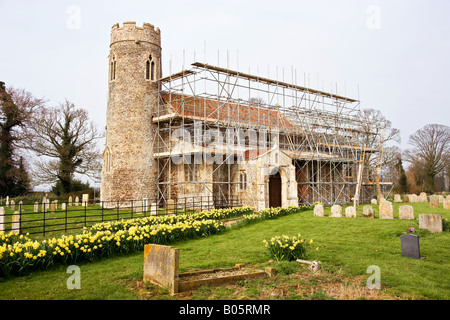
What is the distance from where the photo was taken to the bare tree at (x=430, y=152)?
140 ft

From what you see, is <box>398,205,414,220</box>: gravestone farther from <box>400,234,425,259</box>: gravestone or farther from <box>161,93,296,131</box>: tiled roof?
<box>161,93,296,131</box>: tiled roof

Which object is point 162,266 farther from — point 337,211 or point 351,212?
point 351,212

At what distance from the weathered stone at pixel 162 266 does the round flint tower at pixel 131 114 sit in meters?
17.7

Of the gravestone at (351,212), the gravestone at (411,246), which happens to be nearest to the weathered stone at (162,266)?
the gravestone at (411,246)

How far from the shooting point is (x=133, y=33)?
24.8 metres

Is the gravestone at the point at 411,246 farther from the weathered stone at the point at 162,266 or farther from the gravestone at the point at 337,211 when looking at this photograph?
the gravestone at the point at 337,211

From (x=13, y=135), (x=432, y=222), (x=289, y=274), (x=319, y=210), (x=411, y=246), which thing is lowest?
(x=289, y=274)

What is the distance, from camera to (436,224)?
1191cm

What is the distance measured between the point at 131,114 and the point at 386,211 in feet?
58.9

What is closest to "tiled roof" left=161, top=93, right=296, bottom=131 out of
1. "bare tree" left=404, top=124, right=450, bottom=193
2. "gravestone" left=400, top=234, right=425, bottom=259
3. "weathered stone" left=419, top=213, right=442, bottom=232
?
"weathered stone" left=419, top=213, right=442, bottom=232

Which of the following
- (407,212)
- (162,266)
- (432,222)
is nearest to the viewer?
(162,266)

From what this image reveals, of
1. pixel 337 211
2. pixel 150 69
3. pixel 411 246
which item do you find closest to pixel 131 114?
pixel 150 69
